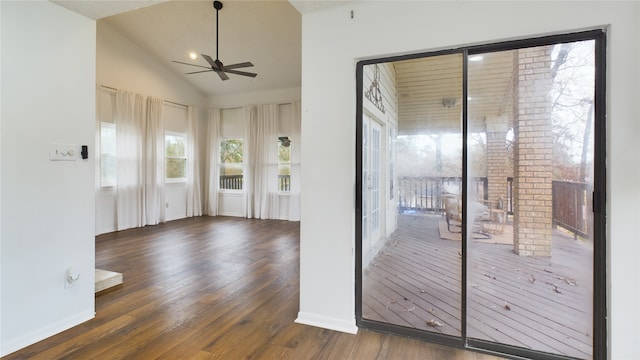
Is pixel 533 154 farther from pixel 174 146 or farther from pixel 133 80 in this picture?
pixel 174 146

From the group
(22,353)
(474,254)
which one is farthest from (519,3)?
(22,353)

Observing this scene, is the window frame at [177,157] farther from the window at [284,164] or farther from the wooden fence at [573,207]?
the wooden fence at [573,207]

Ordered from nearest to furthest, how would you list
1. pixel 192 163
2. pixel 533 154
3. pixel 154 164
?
pixel 533 154 < pixel 154 164 < pixel 192 163

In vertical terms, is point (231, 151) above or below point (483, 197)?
above

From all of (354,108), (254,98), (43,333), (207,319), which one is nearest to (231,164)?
(254,98)

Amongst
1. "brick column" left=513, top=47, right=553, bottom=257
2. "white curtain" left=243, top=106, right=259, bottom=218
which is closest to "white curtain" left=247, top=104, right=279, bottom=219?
"white curtain" left=243, top=106, right=259, bottom=218

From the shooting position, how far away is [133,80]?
20.0 ft

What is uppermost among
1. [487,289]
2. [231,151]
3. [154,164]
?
[231,151]

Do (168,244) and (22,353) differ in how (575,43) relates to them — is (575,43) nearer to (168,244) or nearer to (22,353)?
(22,353)

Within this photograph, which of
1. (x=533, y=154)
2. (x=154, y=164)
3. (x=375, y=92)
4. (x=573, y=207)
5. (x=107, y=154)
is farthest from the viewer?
(x=154, y=164)

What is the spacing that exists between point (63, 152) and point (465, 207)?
289 cm

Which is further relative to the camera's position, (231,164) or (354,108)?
(231,164)

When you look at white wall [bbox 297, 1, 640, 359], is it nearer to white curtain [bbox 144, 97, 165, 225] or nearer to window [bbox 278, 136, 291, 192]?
window [bbox 278, 136, 291, 192]

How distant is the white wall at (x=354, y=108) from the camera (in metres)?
1.67
